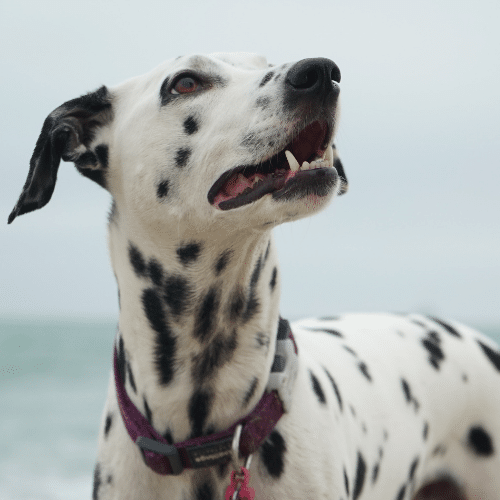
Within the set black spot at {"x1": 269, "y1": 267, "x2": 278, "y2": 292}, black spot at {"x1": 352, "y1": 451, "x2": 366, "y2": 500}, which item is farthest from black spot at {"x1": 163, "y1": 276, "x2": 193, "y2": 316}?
black spot at {"x1": 352, "y1": 451, "x2": 366, "y2": 500}

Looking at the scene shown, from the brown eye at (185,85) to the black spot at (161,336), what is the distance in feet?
2.64

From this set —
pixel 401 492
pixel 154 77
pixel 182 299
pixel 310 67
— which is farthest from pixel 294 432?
pixel 154 77

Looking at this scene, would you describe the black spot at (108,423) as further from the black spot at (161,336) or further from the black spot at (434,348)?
the black spot at (434,348)

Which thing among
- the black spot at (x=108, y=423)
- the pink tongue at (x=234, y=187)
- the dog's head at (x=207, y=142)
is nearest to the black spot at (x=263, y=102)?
the dog's head at (x=207, y=142)

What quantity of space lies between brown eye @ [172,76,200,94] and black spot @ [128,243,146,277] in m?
0.65

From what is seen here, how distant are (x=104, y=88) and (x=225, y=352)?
1.34 m

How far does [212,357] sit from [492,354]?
2.09 m

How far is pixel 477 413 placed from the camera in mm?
3451

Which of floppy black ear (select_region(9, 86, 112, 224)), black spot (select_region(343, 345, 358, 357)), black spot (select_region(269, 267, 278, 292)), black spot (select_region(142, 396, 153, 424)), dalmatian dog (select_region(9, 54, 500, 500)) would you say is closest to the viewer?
dalmatian dog (select_region(9, 54, 500, 500))

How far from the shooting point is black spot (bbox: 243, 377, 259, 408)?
2.34 meters

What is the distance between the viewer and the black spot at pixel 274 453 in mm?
2279

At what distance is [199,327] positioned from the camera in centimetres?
240

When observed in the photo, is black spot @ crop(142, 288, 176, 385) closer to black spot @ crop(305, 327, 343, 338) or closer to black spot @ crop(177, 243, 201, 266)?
black spot @ crop(177, 243, 201, 266)

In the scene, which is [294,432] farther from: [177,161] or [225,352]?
[177,161]
